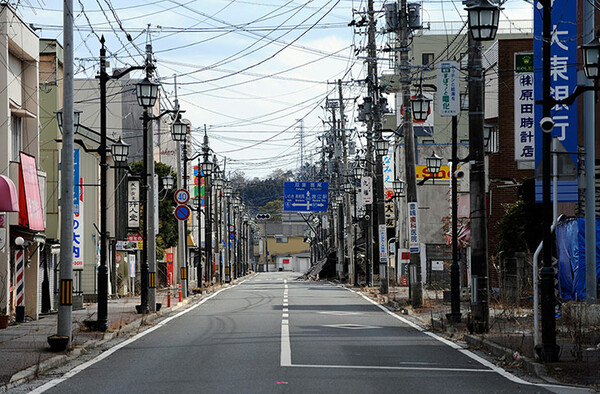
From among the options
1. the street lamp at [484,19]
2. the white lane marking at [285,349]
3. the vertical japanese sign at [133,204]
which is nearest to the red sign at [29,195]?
the white lane marking at [285,349]

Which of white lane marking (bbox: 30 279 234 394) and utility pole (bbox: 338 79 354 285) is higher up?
utility pole (bbox: 338 79 354 285)

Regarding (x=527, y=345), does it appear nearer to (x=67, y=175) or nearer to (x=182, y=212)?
(x=67, y=175)

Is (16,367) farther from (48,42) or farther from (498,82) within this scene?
(498,82)

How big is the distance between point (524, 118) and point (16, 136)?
15.6 m

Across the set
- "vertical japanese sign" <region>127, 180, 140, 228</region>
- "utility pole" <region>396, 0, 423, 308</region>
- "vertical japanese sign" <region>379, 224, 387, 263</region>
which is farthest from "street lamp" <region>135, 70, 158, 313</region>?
"vertical japanese sign" <region>379, 224, 387, 263</region>

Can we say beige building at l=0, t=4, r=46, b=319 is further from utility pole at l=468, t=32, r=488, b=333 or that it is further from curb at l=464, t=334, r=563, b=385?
curb at l=464, t=334, r=563, b=385

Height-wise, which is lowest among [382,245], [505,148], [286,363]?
[286,363]

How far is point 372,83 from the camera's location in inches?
1587

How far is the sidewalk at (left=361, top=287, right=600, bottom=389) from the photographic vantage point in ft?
43.8

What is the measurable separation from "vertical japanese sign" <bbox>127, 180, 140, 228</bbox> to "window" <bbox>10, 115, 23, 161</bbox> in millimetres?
19074

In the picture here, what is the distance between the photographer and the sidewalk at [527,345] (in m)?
13.4

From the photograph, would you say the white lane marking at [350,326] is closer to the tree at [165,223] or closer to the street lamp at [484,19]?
the street lamp at [484,19]

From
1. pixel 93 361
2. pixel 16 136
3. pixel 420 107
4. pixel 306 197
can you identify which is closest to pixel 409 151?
pixel 420 107

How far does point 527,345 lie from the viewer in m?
16.6
